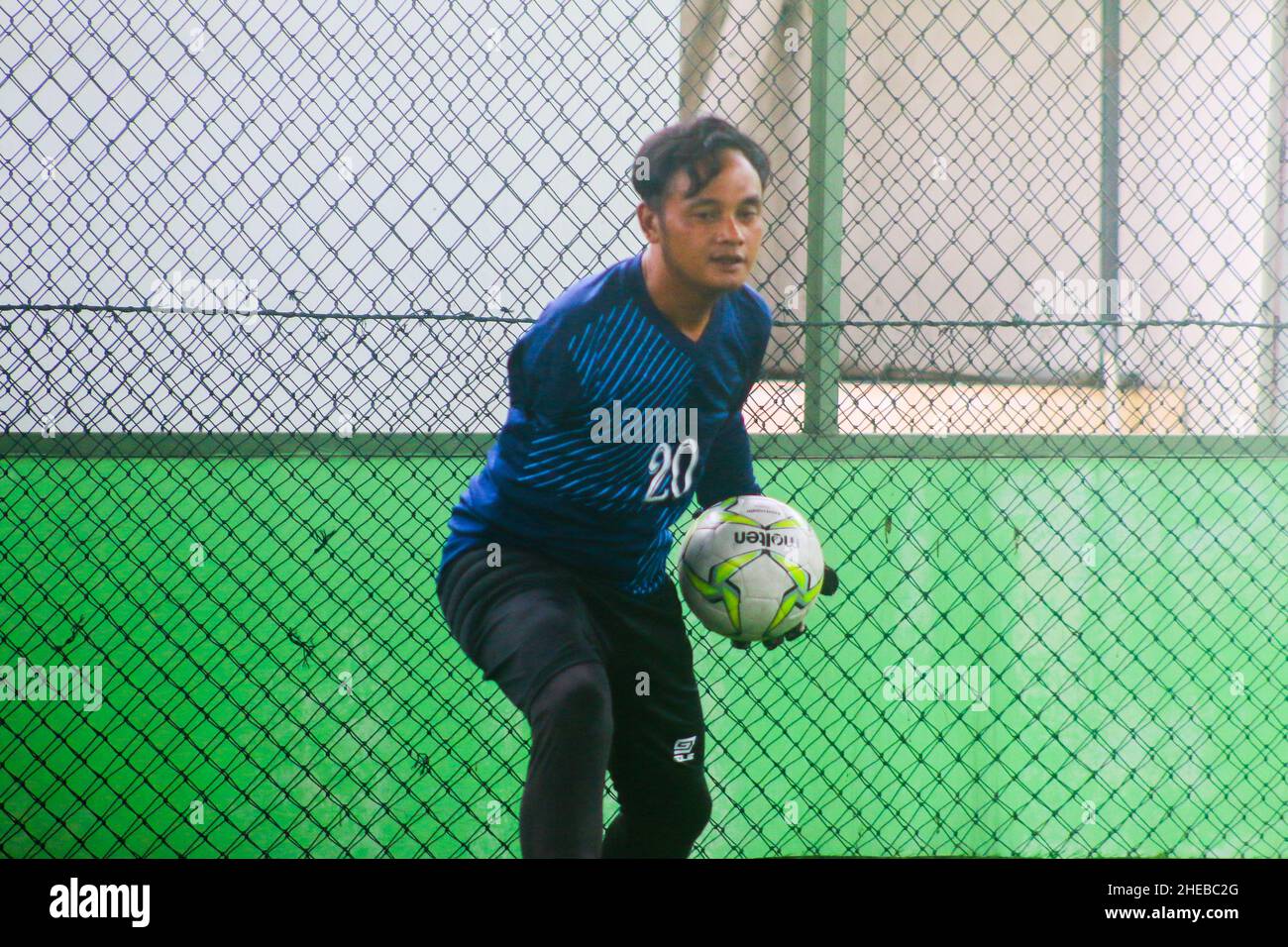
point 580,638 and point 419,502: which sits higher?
point 419,502

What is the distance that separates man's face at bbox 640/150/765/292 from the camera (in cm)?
272

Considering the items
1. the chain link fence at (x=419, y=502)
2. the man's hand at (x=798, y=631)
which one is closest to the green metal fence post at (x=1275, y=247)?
the chain link fence at (x=419, y=502)

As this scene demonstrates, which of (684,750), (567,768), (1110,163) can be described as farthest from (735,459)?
(1110,163)

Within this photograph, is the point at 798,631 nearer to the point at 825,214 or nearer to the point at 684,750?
the point at 684,750

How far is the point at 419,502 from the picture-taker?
3574 millimetres

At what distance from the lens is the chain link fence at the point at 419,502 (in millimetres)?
3469

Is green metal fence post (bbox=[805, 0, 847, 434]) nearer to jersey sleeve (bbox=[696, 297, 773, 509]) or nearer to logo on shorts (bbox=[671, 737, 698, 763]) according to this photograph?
jersey sleeve (bbox=[696, 297, 773, 509])

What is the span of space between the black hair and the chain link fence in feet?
2.22

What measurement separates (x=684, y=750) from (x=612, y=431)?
77cm

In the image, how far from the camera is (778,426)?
373cm

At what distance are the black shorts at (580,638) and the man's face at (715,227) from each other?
30.8 inches

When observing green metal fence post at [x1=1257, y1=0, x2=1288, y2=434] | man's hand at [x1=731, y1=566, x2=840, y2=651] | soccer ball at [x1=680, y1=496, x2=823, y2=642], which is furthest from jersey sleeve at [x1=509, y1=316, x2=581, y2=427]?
green metal fence post at [x1=1257, y1=0, x2=1288, y2=434]

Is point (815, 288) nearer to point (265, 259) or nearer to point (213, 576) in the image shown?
point (265, 259)
